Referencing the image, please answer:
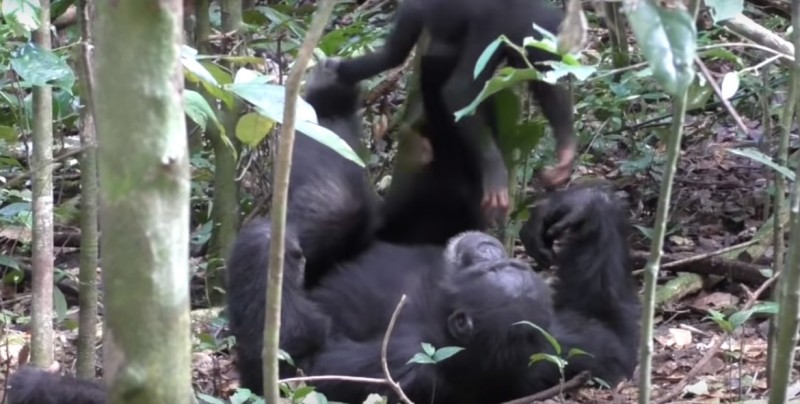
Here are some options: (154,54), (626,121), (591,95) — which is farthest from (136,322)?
(626,121)

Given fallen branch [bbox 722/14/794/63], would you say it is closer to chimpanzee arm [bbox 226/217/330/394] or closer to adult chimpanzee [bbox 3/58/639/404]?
adult chimpanzee [bbox 3/58/639/404]

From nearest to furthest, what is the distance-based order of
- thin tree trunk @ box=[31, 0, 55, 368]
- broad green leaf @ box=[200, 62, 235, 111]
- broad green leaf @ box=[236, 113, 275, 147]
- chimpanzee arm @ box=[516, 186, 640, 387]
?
broad green leaf @ box=[200, 62, 235, 111] → broad green leaf @ box=[236, 113, 275, 147] → thin tree trunk @ box=[31, 0, 55, 368] → chimpanzee arm @ box=[516, 186, 640, 387]

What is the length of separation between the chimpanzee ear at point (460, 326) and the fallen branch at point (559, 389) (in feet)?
0.75

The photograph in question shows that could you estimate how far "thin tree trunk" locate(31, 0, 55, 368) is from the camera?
3115mm

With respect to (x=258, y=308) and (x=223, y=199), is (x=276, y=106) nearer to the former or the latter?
(x=258, y=308)

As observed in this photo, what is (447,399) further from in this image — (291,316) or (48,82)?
(48,82)

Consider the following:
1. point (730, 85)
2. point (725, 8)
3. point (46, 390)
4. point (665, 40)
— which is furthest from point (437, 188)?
point (665, 40)

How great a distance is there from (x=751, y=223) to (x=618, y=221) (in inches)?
71.9

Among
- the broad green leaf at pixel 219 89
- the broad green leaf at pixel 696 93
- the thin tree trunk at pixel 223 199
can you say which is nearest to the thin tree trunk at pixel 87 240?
the broad green leaf at pixel 219 89

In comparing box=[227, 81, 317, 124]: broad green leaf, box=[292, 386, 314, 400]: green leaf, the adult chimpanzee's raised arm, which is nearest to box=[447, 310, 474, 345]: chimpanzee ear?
the adult chimpanzee's raised arm

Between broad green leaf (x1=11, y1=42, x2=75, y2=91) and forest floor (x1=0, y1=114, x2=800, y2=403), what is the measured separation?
A: 34.0 inches

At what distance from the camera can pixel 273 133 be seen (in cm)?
441

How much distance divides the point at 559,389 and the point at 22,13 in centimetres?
173

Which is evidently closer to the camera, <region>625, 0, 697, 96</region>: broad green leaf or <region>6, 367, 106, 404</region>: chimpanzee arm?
<region>625, 0, 697, 96</region>: broad green leaf
